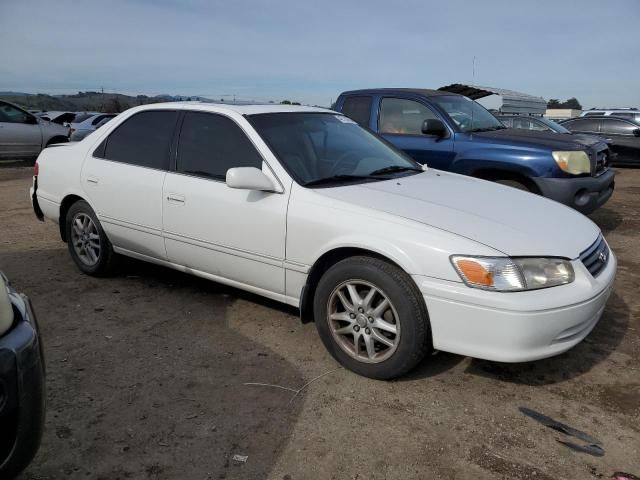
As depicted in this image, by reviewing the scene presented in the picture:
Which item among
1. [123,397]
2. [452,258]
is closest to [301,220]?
[452,258]

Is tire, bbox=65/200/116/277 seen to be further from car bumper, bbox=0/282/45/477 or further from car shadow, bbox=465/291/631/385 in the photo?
car shadow, bbox=465/291/631/385

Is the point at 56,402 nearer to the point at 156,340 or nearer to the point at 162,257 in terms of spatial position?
the point at 156,340

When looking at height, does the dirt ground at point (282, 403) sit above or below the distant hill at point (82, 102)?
below

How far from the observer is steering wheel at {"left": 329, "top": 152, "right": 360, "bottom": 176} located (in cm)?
371

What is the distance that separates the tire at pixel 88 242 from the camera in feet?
15.2

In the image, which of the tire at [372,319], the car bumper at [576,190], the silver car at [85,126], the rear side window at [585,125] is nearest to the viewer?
the tire at [372,319]

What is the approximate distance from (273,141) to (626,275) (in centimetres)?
356

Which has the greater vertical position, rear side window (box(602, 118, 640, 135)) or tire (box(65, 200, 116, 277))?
A: rear side window (box(602, 118, 640, 135))

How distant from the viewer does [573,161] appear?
584 centimetres

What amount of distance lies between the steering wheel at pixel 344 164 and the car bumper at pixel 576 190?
108 inches

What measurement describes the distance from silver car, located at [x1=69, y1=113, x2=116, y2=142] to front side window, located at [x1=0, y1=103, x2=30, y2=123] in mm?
1212

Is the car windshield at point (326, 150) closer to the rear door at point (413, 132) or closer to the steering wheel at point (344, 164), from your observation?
the steering wheel at point (344, 164)

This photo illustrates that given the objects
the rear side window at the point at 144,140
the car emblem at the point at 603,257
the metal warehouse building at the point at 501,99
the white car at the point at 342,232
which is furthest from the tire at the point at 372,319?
the metal warehouse building at the point at 501,99

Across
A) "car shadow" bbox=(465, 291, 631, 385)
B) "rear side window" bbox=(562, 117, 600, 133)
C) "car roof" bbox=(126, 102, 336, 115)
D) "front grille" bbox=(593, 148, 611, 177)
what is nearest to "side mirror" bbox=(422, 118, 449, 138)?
"front grille" bbox=(593, 148, 611, 177)
